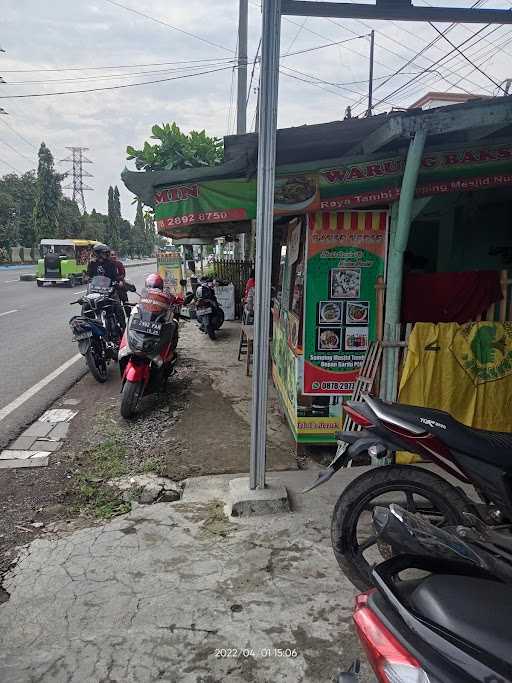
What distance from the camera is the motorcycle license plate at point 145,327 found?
17.6 feet

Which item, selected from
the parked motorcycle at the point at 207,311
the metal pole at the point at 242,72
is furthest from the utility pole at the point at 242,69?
the parked motorcycle at the point at 207,311

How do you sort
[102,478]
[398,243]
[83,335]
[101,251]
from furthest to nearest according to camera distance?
[101,251] → [83,335] → [102,478] → [398,243]

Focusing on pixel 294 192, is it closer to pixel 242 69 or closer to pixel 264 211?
pixel 264 211

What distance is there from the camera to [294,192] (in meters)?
3.68

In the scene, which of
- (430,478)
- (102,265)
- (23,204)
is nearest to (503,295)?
(430,478)

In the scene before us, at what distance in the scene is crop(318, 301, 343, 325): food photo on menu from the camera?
4188 millimetres

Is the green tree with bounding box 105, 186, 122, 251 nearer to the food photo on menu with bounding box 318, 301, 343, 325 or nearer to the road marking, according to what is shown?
the road marking

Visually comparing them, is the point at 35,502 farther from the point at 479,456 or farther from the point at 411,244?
the point at 411,244

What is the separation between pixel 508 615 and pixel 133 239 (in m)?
84.1

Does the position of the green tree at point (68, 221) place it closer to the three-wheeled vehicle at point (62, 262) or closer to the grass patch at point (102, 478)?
the three-wheeled vehicle at point (62, 262)

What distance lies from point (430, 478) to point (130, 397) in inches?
136

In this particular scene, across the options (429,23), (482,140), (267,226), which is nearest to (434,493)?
(267,226)

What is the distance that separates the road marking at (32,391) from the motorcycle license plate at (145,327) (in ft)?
5.75

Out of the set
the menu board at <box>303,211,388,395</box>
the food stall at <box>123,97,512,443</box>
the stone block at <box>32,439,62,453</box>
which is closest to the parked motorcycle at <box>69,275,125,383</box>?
the stone block at <box>32,439,62,453</box>
